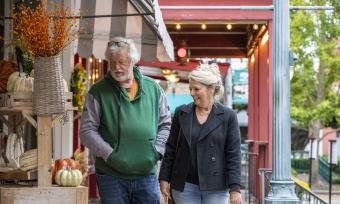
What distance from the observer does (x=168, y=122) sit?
5.45 m

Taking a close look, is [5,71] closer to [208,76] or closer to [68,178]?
[68,178]

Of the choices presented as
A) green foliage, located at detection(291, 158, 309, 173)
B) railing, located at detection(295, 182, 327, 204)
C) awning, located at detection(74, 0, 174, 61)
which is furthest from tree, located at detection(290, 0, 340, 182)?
awning, located at detection(74, 0, 174, 61)

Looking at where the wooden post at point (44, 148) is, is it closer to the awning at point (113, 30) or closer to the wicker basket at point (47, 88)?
the wicker basket at point (47, 88)

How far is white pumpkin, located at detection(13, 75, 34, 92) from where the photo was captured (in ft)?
20.4

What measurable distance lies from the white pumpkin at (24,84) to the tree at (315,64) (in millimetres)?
23322

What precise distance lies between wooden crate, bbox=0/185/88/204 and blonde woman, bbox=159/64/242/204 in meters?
0.85

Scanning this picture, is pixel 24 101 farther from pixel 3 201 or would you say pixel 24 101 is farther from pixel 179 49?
pixel 179 49

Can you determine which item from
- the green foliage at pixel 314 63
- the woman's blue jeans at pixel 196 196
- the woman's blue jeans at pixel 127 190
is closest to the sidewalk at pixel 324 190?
the green foliage at pixel 314 63

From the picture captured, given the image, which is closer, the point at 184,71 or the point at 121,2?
the point at 121,2

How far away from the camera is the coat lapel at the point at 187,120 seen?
215 inches

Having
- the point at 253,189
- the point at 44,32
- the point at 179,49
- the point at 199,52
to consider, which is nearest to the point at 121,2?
the point at 44,32

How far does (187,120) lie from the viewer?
217 inches

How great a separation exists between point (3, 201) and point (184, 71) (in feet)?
47.8

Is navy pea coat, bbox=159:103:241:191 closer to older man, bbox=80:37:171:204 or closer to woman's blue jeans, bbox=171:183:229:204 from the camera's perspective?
woman's blue jeans, bbox=171:183:229:204
